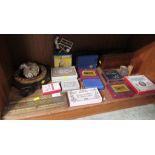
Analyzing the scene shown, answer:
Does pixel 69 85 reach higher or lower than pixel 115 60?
lower

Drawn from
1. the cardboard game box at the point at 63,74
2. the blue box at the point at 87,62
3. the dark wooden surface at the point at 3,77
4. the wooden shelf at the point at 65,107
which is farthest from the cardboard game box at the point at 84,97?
the dark wooden surface at the point at 3,77

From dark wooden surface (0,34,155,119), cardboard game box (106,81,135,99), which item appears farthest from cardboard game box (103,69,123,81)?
dark wooden surface (0,34,155,119)

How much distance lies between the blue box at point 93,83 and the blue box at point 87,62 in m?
0.18

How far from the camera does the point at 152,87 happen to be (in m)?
1.11

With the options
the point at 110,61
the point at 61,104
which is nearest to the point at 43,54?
the point at 61,104

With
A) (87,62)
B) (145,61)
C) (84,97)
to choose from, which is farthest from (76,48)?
(145,61)

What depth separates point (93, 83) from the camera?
1132 mm

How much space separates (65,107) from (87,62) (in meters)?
0.49

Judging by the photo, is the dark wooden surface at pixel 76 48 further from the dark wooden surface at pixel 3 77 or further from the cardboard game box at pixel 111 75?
the cardboard game box at pixel 111 75

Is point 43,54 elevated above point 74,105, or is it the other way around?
point 43,54

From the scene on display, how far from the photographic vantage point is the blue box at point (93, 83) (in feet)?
3.62

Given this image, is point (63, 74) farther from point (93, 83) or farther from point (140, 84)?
point (140, 84)
